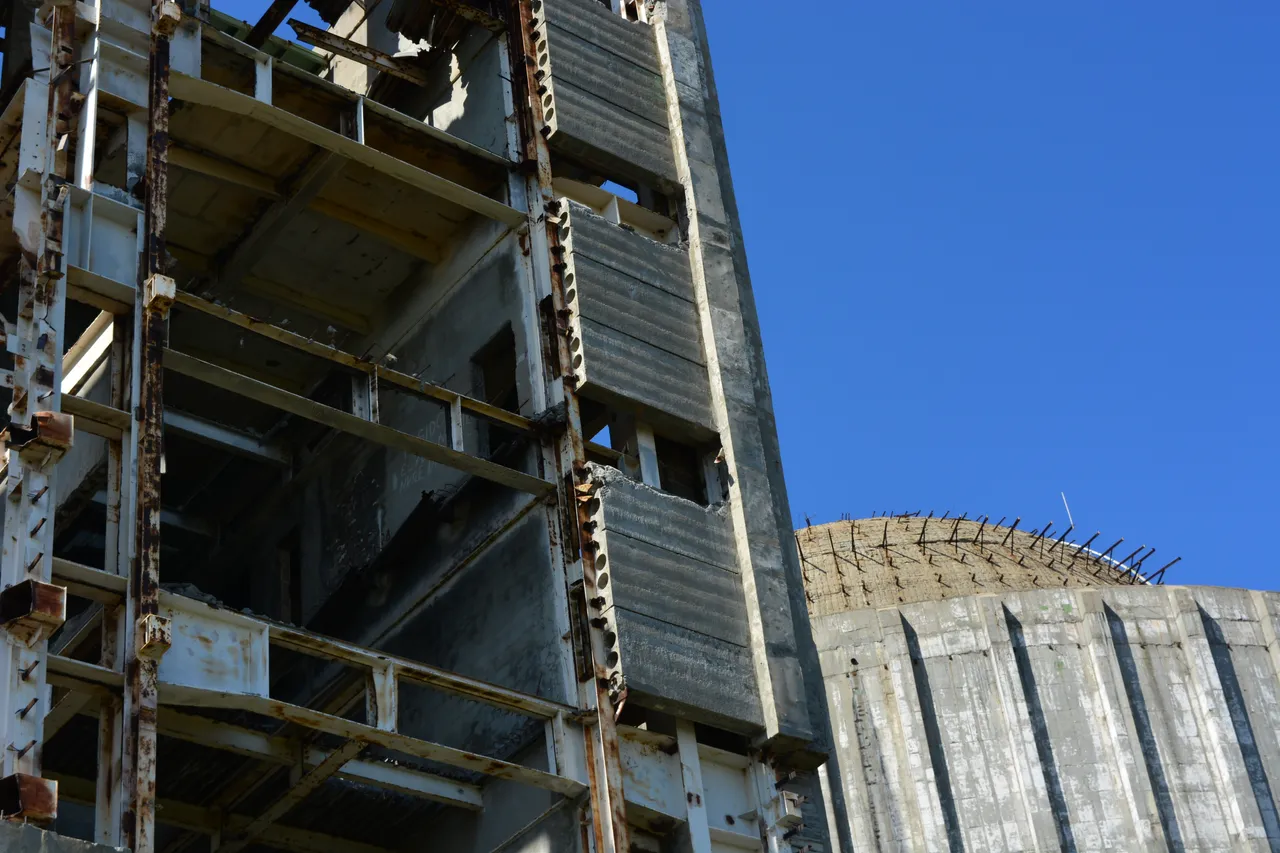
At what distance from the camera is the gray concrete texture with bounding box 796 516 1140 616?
1577 inches

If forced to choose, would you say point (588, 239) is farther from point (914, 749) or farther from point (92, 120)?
point (914, 749)

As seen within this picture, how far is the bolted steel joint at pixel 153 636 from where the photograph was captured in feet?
49.0

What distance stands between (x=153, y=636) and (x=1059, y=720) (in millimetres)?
24460

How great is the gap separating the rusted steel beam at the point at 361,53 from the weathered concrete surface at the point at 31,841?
11659 millimetres

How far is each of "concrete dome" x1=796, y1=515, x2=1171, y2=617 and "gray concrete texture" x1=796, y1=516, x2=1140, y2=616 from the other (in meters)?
0.02

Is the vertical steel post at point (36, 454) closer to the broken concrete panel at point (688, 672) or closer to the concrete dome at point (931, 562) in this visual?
the broken concrete panel at point (688, 672)

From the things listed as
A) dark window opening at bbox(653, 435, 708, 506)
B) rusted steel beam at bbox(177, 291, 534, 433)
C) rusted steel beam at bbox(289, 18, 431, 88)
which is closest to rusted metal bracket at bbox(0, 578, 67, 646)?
rusted steel beam at bbox(177, 291, 534, 433)

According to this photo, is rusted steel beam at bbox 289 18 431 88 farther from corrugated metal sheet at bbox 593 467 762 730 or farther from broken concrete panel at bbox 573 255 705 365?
corrugated metal sheet at bbox 593 467 762 730

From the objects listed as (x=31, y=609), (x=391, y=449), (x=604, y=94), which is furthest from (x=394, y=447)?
(x=31, y=609)

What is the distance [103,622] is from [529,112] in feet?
29.9

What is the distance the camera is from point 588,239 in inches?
836

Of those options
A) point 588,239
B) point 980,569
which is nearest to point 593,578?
point 588,239

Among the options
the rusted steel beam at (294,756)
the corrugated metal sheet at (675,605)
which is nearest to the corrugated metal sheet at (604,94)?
the corrugated metal sheet at (675,605)

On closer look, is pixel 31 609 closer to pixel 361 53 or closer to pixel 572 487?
pixel 572 487
